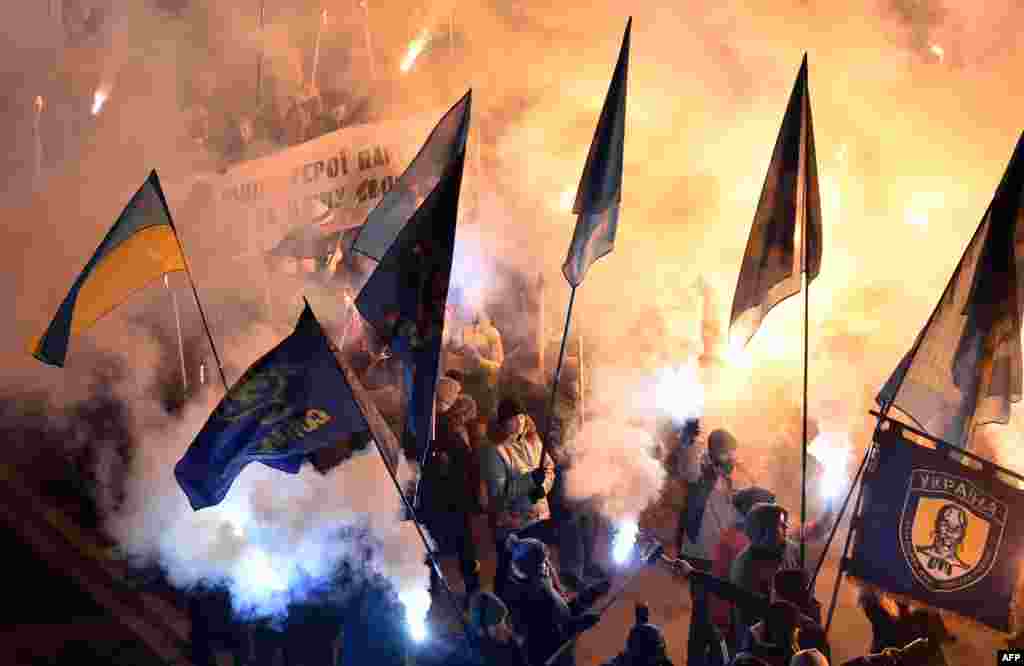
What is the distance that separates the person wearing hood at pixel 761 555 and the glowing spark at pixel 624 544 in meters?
1.60

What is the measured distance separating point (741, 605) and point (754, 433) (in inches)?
153

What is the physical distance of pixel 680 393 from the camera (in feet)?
28.7

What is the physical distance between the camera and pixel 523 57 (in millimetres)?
10797

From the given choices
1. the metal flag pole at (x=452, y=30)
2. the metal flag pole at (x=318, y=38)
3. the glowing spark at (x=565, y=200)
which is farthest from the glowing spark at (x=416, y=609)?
the metal flag pole at (x=452, y=30)

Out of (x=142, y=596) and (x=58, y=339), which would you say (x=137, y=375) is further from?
(x=58, y=339)

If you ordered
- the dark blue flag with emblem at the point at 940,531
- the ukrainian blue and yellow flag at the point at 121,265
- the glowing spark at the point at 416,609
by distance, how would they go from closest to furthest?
1. the dark blue flag with emblem at the point at 940,531
2. the ukrainian blue and yellow flag at the point at 121,265
3. the glowing spark at the point at 416,609

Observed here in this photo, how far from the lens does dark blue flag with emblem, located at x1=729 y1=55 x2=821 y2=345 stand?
16.3 feet

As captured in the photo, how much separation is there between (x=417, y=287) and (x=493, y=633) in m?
1.45

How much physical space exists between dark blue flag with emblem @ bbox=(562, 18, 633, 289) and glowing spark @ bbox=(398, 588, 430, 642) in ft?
5.26

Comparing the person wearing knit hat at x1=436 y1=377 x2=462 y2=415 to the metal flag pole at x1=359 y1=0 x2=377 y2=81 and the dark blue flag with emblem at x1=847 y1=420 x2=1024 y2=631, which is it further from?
the metal flag pole at x1=359 y1=0 x2=377 y2=81

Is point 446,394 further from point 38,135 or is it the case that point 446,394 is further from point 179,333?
point 38,135

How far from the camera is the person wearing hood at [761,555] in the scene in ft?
15.8

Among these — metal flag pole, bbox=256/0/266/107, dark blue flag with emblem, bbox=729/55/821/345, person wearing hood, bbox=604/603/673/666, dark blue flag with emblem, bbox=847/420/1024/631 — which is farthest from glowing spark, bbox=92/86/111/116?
dark blue flag with emblem, bbox=847/420/1024/631

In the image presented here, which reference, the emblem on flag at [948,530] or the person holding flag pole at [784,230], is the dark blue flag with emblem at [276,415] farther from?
the emblem on flag at [948,530]
